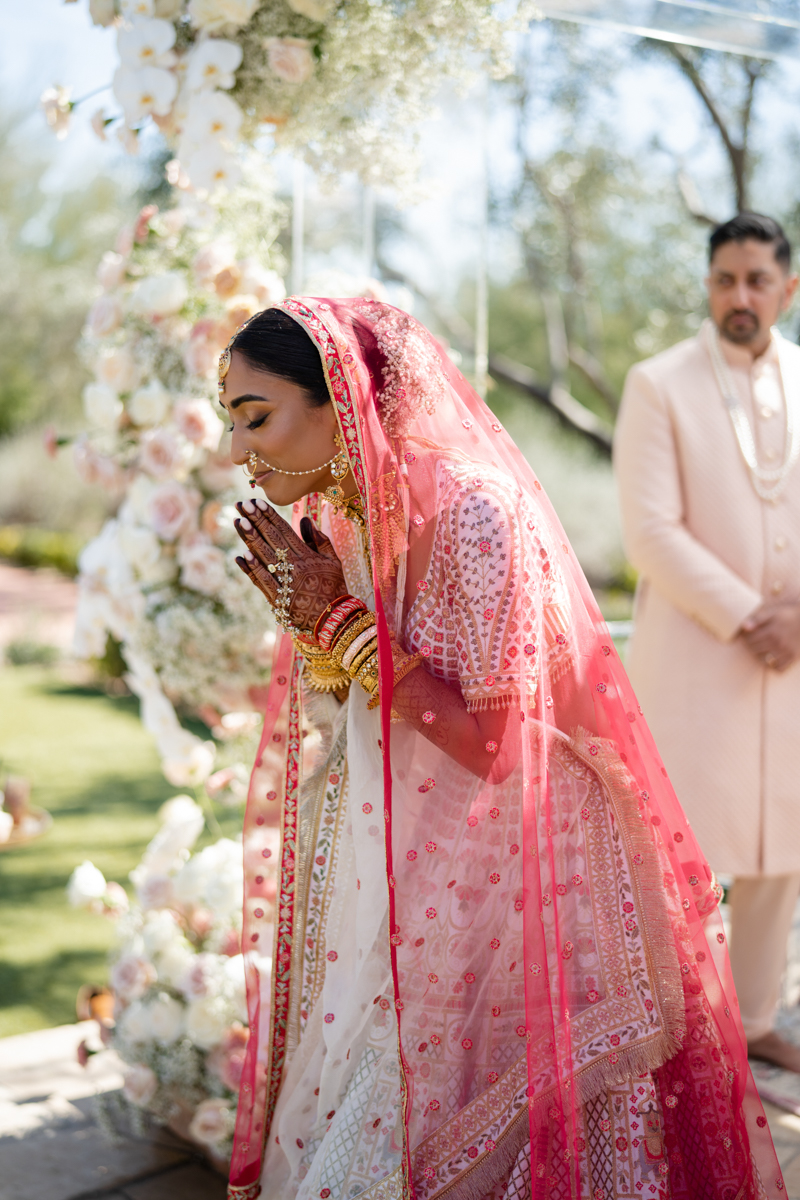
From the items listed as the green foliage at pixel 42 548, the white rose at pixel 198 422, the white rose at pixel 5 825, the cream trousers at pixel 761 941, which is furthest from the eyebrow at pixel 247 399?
the green foliage at pixel 42 548

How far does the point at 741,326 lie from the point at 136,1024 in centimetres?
240

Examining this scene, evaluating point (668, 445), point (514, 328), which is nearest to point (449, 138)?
point (668, 445)

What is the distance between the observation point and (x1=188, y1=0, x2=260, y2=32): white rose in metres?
2.36

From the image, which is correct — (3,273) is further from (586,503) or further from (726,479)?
(726,479)

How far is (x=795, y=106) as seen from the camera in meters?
6.45

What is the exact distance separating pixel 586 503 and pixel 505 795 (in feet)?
32.2

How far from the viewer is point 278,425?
1.76 m

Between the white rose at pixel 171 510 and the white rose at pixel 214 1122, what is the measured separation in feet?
4.32

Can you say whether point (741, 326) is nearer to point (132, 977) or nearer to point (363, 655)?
point (363, 655)

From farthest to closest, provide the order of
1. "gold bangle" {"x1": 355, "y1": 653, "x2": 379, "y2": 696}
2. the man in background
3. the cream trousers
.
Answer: the cream trousers
the man in background
"gold bangle" {"x1": 355, "y1": 653, "x2": 379, "y2": 696}

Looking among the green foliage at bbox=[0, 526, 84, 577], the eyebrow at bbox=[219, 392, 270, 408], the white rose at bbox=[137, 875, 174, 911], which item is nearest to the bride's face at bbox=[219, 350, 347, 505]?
the eyebrow at bbox=[219, 392, 270, 408]

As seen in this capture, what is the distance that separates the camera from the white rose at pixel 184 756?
9.11 ft

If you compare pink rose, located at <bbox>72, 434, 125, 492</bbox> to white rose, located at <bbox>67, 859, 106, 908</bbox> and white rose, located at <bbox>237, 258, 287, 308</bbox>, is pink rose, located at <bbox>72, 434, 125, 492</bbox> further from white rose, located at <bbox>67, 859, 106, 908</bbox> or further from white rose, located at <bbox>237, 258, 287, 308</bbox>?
white rose, located at <bbox>67, 859, 106, 908</bbox>

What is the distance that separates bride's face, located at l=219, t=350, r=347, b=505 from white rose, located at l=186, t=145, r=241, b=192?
34.5 inches
